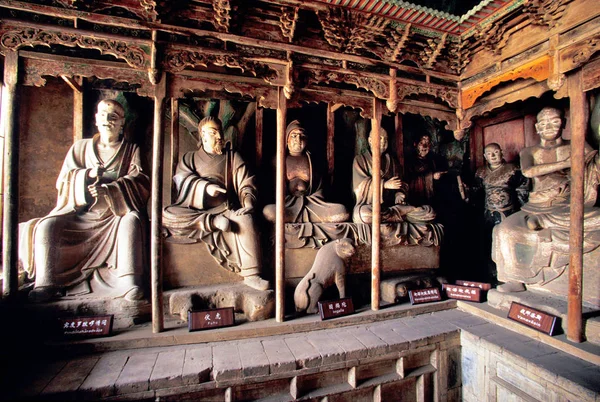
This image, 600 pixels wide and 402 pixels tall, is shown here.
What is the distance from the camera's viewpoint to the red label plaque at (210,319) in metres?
3.79

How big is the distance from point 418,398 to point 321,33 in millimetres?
5168

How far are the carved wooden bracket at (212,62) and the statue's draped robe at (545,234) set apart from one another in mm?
4255

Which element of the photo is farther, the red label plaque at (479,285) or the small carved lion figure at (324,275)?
the red label plaque at (479,285)

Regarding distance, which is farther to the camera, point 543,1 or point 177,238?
point 177,238

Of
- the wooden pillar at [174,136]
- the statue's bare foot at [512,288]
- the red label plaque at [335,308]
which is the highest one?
the wooden pillar at [174,136]

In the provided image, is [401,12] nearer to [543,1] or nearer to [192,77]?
[543,1]

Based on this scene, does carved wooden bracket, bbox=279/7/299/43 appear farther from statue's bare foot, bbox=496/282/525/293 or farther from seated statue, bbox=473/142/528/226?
statue's bare foot, bbox=496/282/525/293

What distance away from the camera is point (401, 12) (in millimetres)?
4094

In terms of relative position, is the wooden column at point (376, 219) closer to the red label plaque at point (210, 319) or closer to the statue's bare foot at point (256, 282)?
the statue's bare foot at point (256, 282)

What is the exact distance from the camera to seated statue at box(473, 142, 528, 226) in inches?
214

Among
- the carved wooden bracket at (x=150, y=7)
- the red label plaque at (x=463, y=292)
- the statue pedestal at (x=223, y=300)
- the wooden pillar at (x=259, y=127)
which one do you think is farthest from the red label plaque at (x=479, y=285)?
the carved wooden bracket at (x=150, y=7)

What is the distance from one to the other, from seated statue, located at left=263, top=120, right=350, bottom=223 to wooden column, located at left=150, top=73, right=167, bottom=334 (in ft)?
6.40

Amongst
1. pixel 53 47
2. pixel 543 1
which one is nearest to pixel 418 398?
pixel 543 1

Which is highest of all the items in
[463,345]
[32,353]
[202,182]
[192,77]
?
[192,77]
